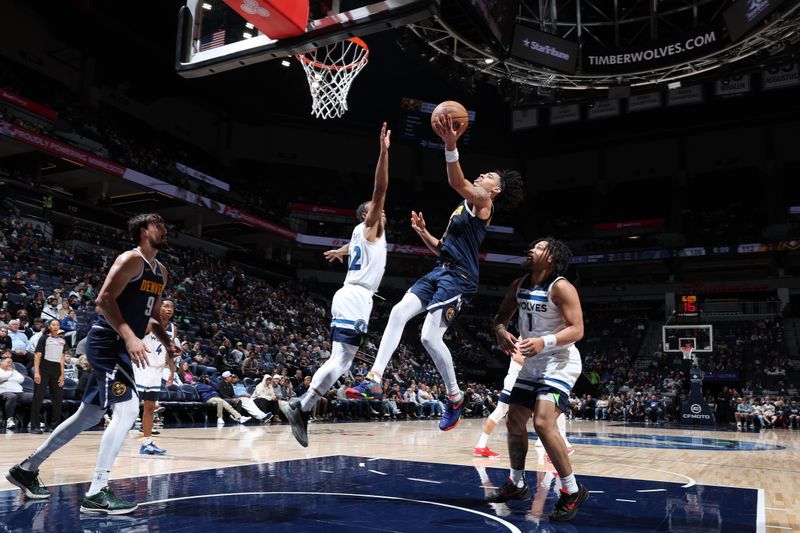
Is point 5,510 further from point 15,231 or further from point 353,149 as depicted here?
point 353,149

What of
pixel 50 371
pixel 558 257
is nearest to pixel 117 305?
pixel 558 257

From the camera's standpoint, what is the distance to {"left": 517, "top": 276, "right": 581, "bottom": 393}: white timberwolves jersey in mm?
4652

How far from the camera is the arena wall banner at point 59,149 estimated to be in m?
19.2

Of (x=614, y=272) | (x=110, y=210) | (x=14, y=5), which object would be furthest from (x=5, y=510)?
(x=614, y=272)

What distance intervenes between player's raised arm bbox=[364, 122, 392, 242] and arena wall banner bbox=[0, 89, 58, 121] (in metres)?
19.4

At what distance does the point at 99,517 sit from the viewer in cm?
389

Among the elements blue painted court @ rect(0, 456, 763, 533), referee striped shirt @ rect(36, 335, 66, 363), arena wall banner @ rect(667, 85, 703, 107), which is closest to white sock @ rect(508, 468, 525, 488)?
blue painted court @ rect(0, 456, 763, 533)

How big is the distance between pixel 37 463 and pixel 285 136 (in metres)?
32.8

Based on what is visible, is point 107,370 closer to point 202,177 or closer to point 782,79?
point 202,177

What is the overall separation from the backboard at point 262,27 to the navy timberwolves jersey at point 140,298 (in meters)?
2.22

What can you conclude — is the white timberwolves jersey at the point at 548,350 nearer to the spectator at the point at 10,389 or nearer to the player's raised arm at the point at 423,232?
the player's raised arm at the point at 423,232

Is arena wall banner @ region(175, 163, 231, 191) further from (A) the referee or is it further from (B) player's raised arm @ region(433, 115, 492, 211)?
(B) player's raised arm @ region(433, 115, 492, 211)

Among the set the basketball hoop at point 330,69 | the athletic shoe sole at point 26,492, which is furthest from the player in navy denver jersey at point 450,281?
the basketball hoop at point 330,69

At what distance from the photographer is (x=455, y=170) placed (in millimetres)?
4969
